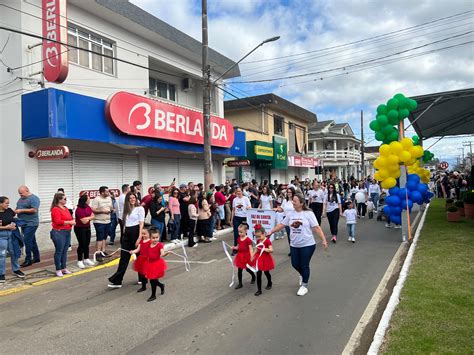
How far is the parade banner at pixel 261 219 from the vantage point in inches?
358

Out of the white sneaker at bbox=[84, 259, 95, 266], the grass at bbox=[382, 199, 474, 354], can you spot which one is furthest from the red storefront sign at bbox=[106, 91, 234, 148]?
the grass at bbox=[382, 199, 474, 354]

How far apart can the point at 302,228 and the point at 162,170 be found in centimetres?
1091

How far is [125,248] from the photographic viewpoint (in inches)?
281

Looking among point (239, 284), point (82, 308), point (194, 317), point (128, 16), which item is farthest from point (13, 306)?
point (128, 16)

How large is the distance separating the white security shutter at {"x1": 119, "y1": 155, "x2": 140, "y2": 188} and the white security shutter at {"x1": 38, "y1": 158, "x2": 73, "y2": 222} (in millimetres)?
2406

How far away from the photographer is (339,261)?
8.75 m

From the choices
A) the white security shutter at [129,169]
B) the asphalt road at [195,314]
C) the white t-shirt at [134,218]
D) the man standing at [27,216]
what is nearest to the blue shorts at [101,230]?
the asphalt road at [195,314]

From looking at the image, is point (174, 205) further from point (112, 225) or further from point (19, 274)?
point (19, 274)

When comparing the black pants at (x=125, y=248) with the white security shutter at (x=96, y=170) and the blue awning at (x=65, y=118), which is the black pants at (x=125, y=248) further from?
the white security shutter at (x=96, y=170)

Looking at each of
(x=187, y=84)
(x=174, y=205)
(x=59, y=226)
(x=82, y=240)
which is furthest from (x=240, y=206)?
(x=187, y=84)

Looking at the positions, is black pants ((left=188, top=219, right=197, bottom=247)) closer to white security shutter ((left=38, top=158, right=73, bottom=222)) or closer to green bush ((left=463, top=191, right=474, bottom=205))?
white security shutter ((left=38, top=158, right=73, bottom=222))

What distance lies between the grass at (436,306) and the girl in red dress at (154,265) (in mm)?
3643

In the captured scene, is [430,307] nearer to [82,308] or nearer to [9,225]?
[82,308]

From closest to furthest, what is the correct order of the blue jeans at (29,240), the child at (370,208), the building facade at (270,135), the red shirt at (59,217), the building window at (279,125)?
the red shirt at (59,217) → the blue jeans at (29,240) → the child at (370,208) → the building facade at (270,135) → the building window at (279,125)
